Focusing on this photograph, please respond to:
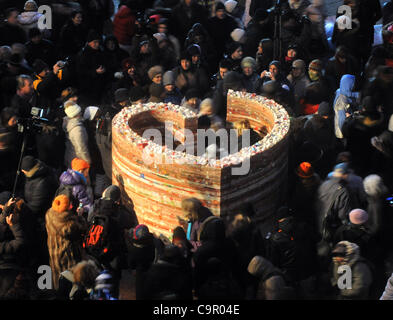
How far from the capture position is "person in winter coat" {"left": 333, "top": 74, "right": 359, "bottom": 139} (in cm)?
1244

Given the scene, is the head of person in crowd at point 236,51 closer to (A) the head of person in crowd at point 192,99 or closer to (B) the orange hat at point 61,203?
(A) the head of person in crowd at point 192,99

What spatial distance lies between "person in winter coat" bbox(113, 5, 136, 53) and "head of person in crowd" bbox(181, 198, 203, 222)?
576 cm

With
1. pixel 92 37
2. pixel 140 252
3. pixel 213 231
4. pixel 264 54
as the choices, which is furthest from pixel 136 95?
pixel 213 231

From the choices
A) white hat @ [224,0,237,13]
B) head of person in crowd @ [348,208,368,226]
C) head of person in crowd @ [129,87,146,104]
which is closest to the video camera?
head of person in crowd @ [129,87,146,104]

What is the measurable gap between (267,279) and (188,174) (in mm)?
2063

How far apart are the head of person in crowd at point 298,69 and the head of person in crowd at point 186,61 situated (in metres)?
1.65

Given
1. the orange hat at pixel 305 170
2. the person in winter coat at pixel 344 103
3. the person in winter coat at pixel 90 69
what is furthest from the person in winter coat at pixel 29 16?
the orange hat at pixel 305 170

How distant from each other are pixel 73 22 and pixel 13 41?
1105 millimetres

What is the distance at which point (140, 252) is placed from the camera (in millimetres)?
9859

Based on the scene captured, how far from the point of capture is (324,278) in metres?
10.0

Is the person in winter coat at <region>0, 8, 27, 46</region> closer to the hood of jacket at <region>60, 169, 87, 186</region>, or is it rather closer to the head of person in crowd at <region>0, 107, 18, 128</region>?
the head of person in crowd at <region>0, 107, 18, 128</region>

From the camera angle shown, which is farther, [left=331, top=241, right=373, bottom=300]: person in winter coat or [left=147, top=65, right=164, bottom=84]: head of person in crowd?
[left=147, top=65, right=164, bottom=84]: head of person in crowd

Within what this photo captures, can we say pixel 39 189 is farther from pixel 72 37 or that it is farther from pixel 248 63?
pixel 72 37

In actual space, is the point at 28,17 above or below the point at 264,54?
above
